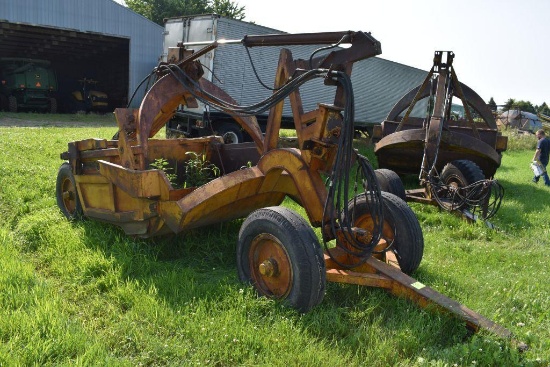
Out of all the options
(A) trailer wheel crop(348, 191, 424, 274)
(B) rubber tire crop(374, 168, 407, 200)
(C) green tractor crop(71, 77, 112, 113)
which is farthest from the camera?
(C) green tractor crop(71, 77, 112, 113)

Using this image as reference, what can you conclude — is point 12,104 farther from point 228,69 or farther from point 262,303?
point 262,303

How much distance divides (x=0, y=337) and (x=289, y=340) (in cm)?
178

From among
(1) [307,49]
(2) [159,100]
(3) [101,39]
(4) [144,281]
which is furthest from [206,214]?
(3) [101,39]

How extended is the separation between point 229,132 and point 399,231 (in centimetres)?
791

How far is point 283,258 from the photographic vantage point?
3.64 metres

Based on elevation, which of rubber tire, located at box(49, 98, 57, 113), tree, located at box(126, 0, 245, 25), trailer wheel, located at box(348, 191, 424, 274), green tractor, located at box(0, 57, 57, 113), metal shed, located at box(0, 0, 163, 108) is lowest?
rubber tire, located at box(49, 98, 57, 113)

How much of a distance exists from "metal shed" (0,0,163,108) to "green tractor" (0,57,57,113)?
139cm

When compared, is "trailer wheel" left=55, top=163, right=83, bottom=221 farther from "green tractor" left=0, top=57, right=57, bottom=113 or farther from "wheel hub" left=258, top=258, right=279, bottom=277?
"green tractor" left=0, top=57, right=57, bottom=113

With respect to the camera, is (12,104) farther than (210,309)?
Yes

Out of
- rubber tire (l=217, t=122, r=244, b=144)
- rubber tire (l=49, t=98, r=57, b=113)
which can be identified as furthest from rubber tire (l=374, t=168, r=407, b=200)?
rubber tire (l=49, t=98, r=57, b=113)

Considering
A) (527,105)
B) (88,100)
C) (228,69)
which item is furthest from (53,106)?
(527,105)

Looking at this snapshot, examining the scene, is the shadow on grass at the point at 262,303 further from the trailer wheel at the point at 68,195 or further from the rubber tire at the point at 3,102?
the rubber tire at the point at 3,102

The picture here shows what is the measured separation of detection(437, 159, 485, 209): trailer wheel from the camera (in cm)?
725

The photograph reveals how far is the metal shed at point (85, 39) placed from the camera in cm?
1984
